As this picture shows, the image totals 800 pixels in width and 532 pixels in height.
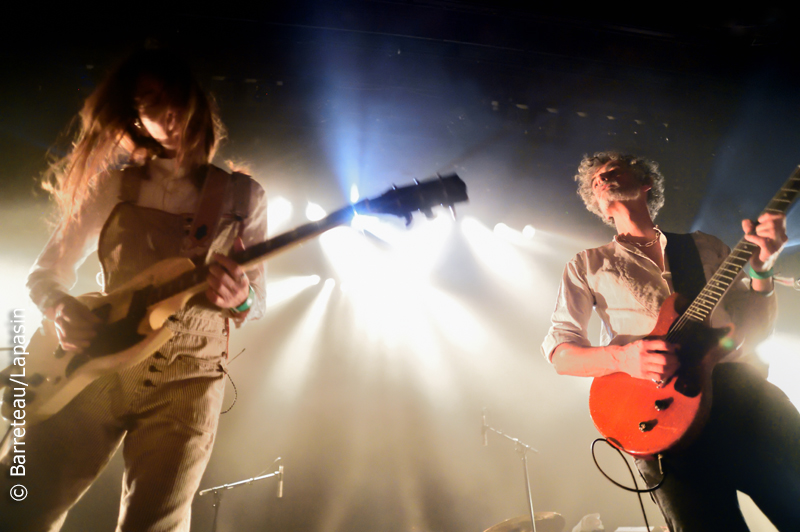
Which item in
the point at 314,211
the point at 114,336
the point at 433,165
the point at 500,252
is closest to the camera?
the point at 114,336

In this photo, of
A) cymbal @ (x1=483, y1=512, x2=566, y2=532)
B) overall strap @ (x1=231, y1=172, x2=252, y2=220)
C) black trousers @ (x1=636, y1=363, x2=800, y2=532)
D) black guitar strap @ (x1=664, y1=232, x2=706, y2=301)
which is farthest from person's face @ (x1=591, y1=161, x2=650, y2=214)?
cymbal @ (x1=483, y1=512, x2=566, y2=532)

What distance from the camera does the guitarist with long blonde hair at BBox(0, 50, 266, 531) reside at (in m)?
1.30

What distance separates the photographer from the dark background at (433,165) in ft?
11.5

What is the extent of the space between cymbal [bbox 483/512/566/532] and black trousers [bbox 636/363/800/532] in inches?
93.9

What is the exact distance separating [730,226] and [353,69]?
14.1 feet

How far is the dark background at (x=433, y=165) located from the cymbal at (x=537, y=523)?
1.63 metres

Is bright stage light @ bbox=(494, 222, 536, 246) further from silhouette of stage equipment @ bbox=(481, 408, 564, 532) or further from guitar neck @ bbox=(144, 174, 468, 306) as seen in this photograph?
guitar neck @ bbox=(144, 174, 468, 306)

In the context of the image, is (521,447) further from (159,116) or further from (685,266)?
(159,116)

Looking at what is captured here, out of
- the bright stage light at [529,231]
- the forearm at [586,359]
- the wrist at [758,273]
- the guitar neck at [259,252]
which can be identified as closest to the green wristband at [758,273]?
the wrist at [758,273]

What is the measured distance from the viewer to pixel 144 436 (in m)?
1.35

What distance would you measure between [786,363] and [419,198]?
4.49 metres

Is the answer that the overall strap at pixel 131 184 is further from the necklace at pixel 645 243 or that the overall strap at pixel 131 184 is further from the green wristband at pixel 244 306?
the necklace at pixel 645 243

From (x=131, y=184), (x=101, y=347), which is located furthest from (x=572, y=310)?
(x=131, y=184)

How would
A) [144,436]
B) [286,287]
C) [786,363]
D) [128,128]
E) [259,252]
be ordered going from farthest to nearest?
[286,287] < [786,363] < [128,128] < [259,252] < [144,436]
